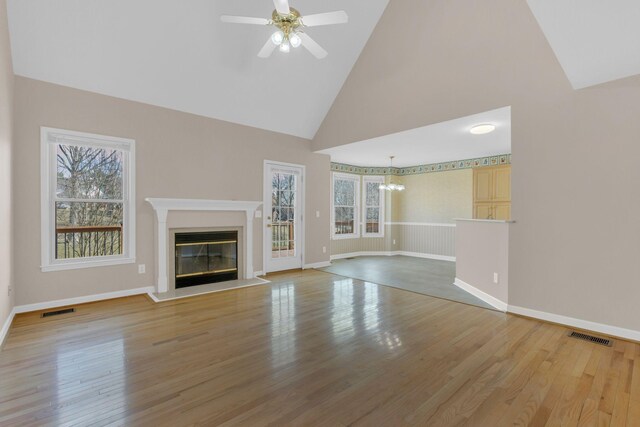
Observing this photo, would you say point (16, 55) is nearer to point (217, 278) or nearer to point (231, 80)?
point (231, 80)

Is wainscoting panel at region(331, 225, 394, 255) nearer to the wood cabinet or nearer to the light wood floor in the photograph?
the wood cabinet

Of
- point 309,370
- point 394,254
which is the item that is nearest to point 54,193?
point 309,370

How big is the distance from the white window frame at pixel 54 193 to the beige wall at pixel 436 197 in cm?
660

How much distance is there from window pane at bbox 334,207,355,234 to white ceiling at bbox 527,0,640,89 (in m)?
5.57

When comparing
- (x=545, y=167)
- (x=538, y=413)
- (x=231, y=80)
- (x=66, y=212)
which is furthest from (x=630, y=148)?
(x=66, y=212)

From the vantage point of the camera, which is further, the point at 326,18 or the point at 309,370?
the point at 326,18

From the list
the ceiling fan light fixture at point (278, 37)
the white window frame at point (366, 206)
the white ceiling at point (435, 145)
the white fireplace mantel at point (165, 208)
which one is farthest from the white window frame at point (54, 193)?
the white window frame at point (366, 206)

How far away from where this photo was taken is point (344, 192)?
8.26 m

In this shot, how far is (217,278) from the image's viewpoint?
17.1 ft

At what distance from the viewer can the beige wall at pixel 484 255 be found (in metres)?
3.81

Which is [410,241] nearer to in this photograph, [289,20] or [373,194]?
[373,194]

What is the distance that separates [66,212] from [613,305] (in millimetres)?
6339

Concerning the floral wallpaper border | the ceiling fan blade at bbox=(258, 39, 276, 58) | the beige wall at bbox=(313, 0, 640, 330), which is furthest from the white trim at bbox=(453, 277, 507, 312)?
the ceiling fan blade at bbox=(258, 39, 276, 58)

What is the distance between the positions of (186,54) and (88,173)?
2072 mm
